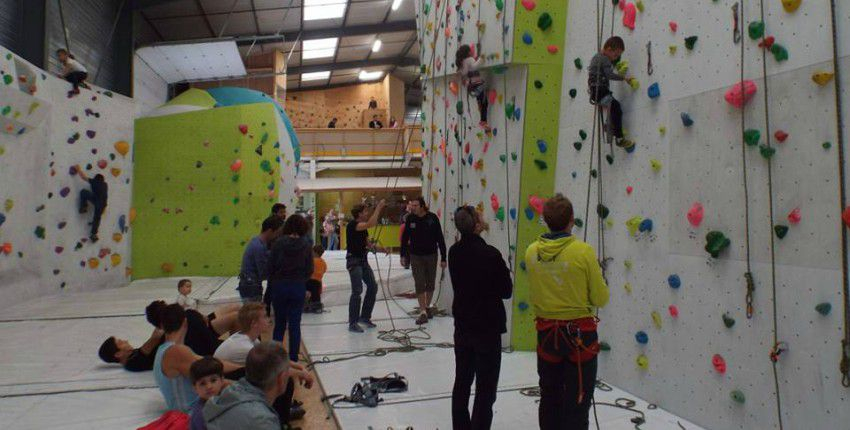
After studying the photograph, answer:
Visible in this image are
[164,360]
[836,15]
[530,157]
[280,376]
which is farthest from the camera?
[530,157]

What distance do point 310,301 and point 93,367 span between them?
2637 millimetres

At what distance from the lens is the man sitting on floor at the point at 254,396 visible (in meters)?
1.68

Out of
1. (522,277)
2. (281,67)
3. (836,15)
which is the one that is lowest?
(522,277)

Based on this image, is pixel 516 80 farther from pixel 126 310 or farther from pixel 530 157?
pixel 126 310

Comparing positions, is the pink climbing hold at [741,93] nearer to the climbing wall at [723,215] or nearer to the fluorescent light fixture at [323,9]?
the climbing wall at [723,215]

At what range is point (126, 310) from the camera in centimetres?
548

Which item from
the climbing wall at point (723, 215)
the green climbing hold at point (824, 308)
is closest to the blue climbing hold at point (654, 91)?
the climbing wall at point (723, 215)

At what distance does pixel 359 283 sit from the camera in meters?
5.01

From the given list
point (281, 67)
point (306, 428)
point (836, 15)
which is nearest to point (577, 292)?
point (836, 15)

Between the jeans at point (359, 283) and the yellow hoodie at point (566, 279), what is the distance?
2908 millimetres

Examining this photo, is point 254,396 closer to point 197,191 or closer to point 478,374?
point 478,374

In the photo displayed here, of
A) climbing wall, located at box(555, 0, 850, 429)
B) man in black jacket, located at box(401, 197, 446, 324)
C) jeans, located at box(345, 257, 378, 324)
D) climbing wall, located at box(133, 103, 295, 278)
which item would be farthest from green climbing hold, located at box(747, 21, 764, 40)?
climbing wall, located at box(133, 103, 295, 278)

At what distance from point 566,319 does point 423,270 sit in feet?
10.9

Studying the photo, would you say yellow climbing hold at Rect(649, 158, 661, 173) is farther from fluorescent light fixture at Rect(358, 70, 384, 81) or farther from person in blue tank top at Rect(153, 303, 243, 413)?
fluorescent light fixture at Rect(358, 70, 384, 81)
